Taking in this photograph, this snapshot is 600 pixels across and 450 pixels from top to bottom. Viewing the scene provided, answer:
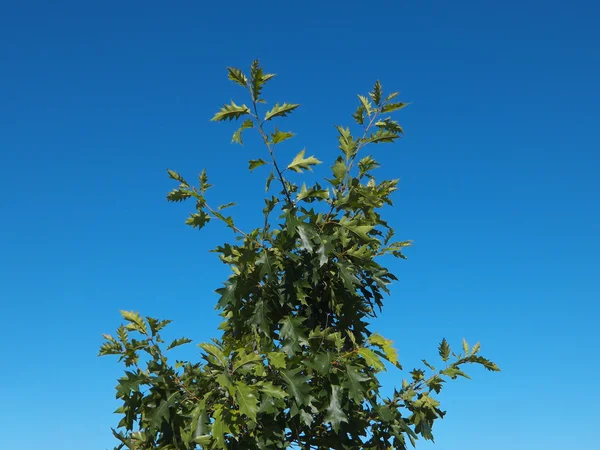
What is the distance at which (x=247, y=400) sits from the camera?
610 centimetres

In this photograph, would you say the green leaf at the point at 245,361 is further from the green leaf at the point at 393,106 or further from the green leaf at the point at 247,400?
the green leaf at the point at 393,106

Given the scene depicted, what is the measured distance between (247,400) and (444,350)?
2.93 metres

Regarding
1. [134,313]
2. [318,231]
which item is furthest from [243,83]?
[134,313]

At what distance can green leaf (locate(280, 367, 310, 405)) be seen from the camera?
6438 mm

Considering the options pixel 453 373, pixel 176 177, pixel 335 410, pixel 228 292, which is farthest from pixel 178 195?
pixel 453 373

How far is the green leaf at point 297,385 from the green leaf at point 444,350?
2135mm

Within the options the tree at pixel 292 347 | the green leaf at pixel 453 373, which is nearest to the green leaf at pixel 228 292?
the tree at pixel 292 347

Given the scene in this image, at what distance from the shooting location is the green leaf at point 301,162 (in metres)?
7.13

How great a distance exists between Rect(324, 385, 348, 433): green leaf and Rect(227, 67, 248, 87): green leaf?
11.7 feet

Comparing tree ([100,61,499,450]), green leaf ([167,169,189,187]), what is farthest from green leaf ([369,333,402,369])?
green leaf ([167,169,189,187])

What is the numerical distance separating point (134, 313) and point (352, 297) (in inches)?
108

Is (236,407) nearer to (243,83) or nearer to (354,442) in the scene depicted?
(354,442)

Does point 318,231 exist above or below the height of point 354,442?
above

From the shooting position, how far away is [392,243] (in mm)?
8250
